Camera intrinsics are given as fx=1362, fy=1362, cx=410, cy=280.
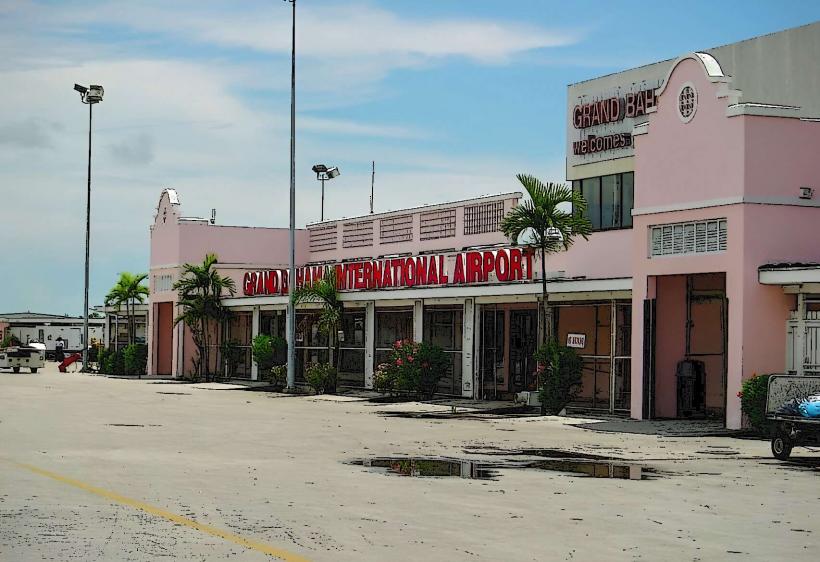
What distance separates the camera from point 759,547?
12820 mm

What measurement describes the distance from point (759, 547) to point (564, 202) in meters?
22.6

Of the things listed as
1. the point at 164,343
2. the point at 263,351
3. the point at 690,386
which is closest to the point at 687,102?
the point at 690,386

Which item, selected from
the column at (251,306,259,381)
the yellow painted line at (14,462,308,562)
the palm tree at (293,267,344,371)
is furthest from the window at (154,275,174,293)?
the yellow painted line at (14,462,308,562)

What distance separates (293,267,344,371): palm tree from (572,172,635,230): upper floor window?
930 cm

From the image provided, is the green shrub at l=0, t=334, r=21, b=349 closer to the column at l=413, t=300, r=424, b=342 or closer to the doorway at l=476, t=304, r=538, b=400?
the column at l=413, t=300, r=424, b=342

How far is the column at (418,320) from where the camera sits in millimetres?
43469

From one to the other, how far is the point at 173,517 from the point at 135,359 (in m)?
53.6

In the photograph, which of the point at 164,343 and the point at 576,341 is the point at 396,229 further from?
the point at 576,341

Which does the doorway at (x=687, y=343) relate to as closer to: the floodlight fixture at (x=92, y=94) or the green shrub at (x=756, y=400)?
the green shrub at (x=756, y=400)

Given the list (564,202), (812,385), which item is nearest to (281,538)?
(812,385)

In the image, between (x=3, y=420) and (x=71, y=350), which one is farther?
(x=71, y=350)

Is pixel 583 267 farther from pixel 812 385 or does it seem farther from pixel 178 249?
pixel 178 249

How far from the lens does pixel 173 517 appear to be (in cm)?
1404

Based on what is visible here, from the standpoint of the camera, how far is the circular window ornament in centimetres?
3164
